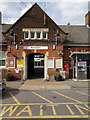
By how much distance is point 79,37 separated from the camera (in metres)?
14.8

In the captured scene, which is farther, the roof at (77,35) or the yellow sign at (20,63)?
the roof at (77,35)

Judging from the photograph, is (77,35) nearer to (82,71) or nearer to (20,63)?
(82,71)

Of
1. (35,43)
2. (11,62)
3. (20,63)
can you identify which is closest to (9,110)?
(20,63)

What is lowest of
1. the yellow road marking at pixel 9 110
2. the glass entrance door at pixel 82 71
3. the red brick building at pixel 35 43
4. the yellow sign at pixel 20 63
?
the yellow road marking at pixel 9 110

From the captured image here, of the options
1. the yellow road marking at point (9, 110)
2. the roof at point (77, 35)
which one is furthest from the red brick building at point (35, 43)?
the yellow road marking at point (9, 110)

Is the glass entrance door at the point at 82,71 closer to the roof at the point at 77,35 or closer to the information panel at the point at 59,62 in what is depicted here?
the information panel at the point at 59,62

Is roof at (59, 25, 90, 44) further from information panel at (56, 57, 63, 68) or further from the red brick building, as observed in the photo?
information panel at (56, 57, 63, 68)

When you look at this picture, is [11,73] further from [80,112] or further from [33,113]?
[80,112]

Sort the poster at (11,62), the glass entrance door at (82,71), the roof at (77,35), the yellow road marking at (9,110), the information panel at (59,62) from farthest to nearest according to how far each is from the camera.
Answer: the roof at (77,35)
the glass entrance door at (82,71)
the information panel at (59,62)
the poster at (11,62)
the yellow road marking at (9,110)

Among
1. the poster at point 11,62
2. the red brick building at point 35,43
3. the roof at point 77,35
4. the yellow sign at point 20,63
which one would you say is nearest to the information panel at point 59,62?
the red brick building at point 35,43

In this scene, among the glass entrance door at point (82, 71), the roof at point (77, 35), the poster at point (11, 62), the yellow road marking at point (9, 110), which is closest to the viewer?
the yellow road marking at point (9, 110)

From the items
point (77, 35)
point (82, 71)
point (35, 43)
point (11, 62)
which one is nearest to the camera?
point (11, 62)

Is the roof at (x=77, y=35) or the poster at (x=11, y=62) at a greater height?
the roof at (x=77, y=35)

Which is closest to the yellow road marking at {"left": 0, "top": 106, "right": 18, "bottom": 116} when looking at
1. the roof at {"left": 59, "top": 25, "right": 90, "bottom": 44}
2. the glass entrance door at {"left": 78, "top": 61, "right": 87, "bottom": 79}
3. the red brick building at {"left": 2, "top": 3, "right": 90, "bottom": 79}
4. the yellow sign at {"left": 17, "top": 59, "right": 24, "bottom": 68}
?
the red brick building at {"left": 2, "top": 3, "right": 90, "bottom": 79}
